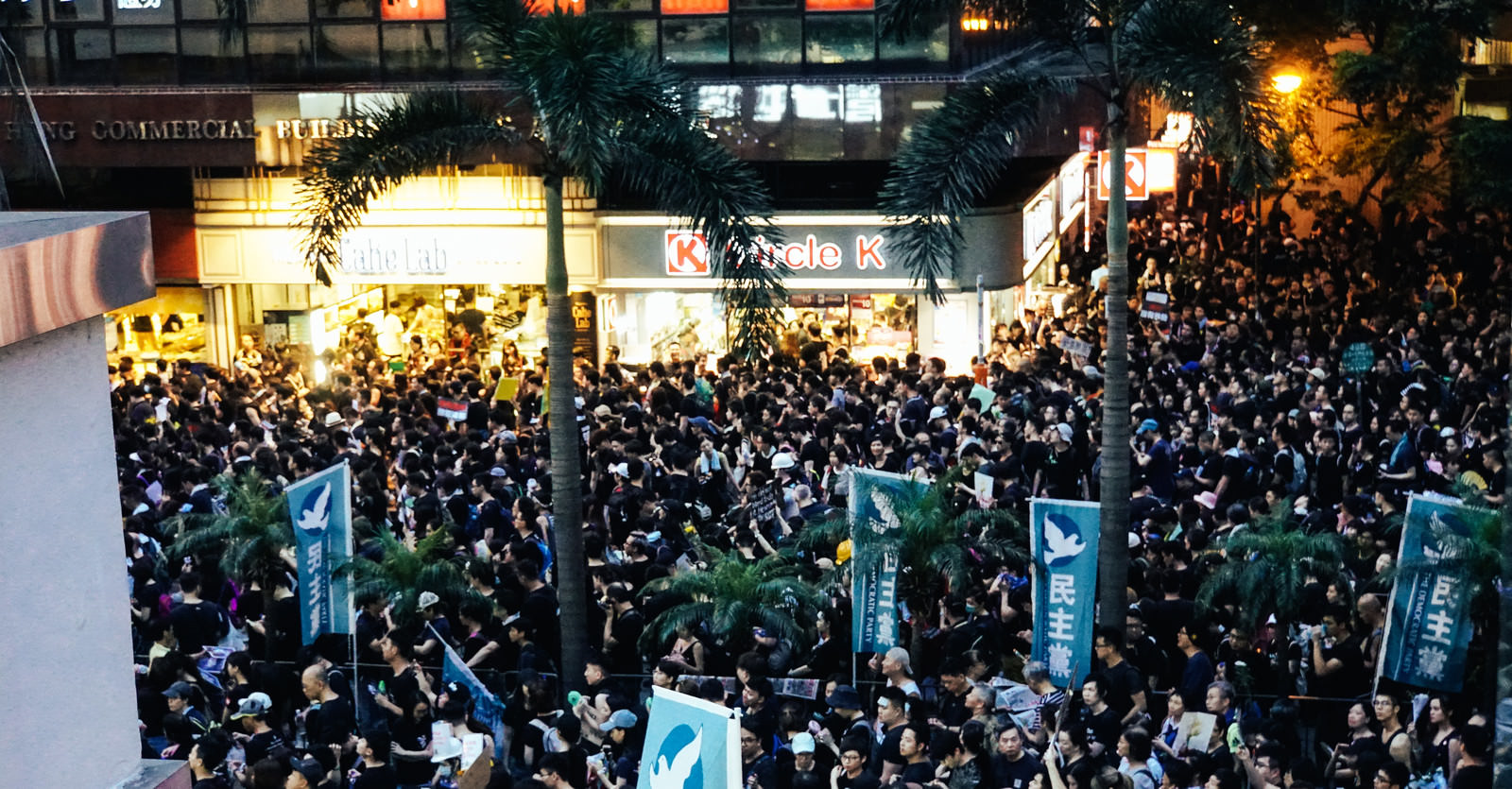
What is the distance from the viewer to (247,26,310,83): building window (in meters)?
24.6

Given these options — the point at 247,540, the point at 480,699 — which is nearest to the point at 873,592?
the point at 480,699

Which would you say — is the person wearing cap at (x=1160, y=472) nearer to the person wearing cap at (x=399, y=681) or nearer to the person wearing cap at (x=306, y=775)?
the person wearing cap at (x=399, y=681)

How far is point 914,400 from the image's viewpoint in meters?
18.2

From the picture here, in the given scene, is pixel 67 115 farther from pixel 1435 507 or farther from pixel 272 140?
pixel 1435 507

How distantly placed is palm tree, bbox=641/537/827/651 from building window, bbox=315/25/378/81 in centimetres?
1485

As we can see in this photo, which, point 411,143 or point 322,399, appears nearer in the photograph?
point 411,143

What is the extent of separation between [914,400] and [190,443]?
24.7 ft

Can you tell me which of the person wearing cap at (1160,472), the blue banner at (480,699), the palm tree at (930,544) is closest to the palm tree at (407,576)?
the blue banner at (480,699)

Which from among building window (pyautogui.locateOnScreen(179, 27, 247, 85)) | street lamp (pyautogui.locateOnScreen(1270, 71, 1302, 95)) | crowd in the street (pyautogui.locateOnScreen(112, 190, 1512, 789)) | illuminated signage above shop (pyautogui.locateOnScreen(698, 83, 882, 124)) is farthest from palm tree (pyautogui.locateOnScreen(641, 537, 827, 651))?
street lamp (pyautogui.locateOnScreen(1270, 71, 1302, 95))

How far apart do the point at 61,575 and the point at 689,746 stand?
4.17 metres

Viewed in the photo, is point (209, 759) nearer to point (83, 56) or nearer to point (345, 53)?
point (345, 53)

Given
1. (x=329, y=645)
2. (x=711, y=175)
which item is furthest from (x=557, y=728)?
(x=711, y=175)

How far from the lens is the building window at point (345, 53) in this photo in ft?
80.4

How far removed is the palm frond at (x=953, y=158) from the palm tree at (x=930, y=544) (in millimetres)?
1438
